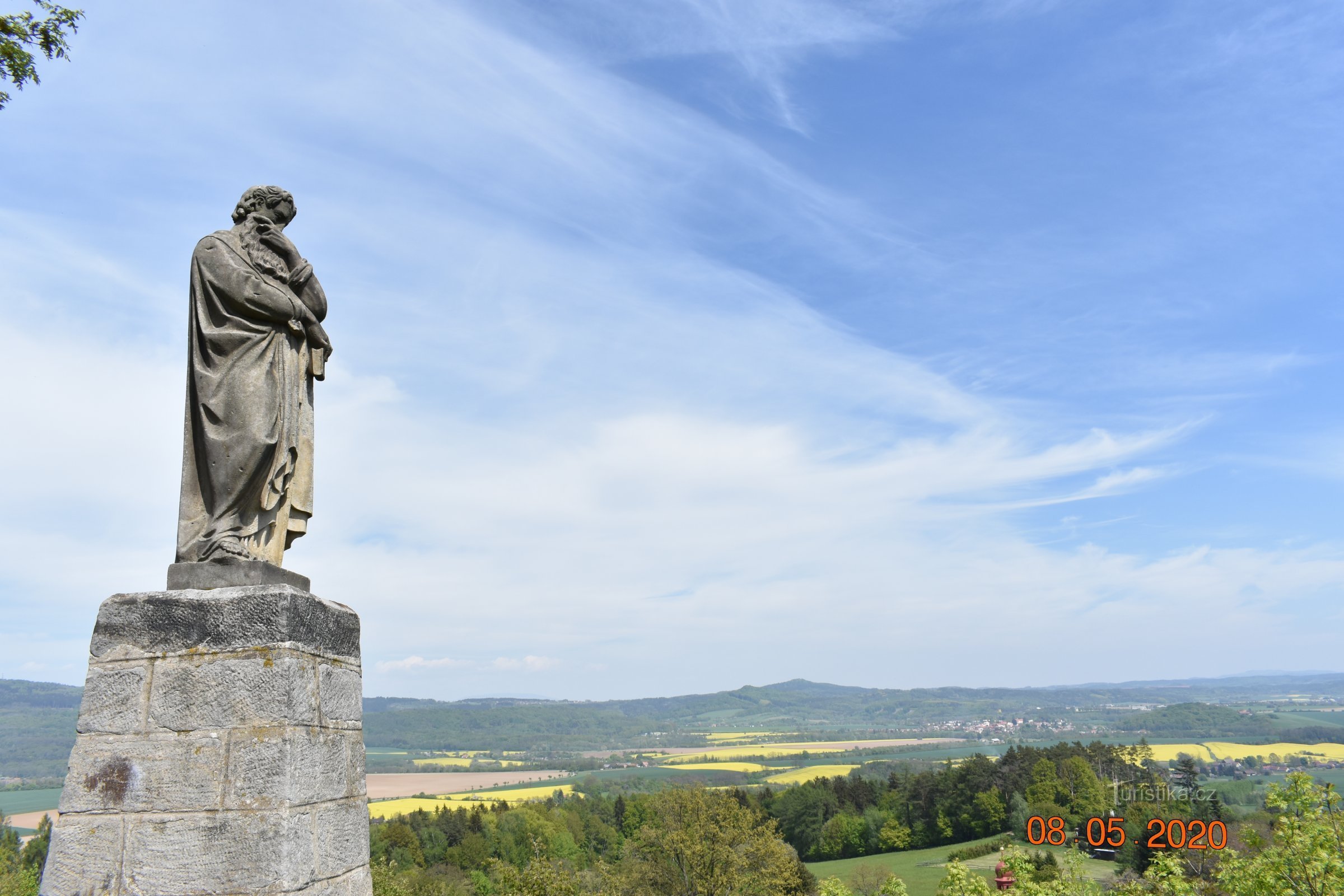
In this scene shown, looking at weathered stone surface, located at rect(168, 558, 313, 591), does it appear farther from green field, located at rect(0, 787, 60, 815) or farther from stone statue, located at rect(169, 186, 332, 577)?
green field, located at rect(0, 787, 60, 815)

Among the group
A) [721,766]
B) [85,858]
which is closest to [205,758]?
[85,858]

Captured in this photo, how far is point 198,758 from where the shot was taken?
16.4ft

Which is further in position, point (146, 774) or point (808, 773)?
point (808, 773)

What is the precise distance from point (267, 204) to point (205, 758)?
395cm

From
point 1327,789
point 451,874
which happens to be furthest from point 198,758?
point 451,874

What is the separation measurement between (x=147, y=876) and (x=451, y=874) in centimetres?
8523

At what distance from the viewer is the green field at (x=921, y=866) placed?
7006cm

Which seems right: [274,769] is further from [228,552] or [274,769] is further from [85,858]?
[228,552]

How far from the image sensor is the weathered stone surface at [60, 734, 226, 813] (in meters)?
4.95

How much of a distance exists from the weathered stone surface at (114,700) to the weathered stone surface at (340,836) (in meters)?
1.20

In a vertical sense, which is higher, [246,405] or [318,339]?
[318,339]

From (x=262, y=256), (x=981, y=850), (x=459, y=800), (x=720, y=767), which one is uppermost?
(x=262, y=256)

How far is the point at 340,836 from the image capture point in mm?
5387
